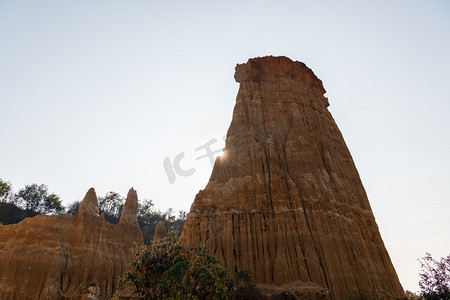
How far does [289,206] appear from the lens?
81.2ft

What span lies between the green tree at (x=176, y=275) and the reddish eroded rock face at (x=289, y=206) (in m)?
3.58

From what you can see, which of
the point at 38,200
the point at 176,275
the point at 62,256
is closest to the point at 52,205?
the point at 38,200

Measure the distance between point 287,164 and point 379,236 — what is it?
11.2m

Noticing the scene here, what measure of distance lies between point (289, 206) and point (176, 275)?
1172cm

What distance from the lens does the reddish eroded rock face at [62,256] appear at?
28953mm

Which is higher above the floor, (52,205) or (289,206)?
(52,205)

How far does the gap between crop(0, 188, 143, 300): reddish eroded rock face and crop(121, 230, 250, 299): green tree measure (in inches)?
601

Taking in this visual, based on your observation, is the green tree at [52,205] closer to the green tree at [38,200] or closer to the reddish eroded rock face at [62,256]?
the green tree at [38,200]

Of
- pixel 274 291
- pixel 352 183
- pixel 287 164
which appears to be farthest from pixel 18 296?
pixel 352 183

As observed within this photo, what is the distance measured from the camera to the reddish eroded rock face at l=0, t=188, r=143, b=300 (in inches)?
1140

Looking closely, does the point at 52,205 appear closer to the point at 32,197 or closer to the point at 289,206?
the point at 32,197

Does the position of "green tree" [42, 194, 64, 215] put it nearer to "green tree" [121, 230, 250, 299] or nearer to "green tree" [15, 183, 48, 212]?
"green tree" [15, 183, 48, 212]

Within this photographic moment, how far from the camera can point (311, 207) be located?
24812 mm

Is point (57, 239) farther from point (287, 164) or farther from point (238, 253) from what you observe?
point (287, 164)
